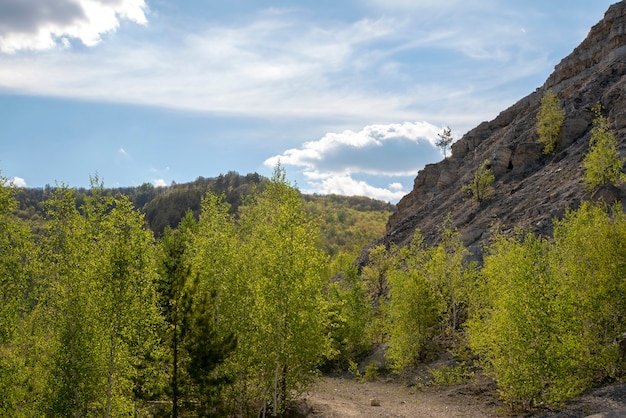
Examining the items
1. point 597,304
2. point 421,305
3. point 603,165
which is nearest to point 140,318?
point 597,304

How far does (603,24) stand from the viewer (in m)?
→ 87.1

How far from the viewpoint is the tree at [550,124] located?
72812mm

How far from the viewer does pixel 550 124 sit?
2884 inches

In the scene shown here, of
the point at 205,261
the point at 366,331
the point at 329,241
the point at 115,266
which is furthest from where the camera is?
the point at 329,241

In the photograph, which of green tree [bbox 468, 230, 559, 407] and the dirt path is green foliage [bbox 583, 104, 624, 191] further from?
green tree [bbox 468, 230, 559, 407]

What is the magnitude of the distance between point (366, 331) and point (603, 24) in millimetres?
80371

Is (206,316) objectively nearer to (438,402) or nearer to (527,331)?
(527,331)

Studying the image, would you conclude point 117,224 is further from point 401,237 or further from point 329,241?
point 329,241

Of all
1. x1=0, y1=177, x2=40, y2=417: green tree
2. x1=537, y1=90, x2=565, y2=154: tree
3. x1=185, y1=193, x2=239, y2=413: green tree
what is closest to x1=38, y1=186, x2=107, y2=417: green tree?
x1=0, y1=177, x2=40, y2=417: green tree

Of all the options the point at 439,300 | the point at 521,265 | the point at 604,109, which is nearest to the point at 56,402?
the point at 521,265

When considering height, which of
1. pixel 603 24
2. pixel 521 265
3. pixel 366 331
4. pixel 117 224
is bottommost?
pixel 366 331

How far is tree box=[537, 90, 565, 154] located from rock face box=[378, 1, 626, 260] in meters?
1.03

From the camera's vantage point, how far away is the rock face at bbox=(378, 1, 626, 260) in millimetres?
61812

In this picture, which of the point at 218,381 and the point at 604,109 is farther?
the point at 604,109
